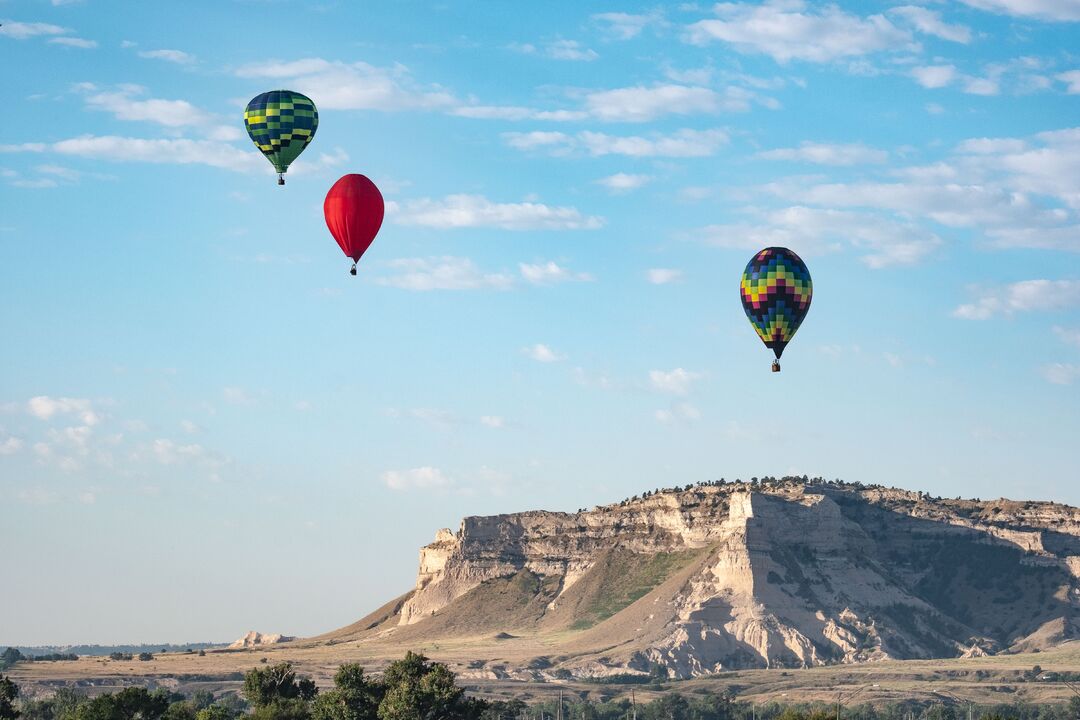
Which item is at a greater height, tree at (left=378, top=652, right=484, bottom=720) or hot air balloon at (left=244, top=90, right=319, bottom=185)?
hot air balloon at (left=244, top=90, right=319, bottom=185)

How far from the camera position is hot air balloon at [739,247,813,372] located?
372ft

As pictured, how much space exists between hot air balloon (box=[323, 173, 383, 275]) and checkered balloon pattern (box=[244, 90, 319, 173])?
13.9 feet

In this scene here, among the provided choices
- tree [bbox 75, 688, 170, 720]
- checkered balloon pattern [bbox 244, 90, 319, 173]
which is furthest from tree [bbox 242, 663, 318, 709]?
checkered balloon pattern [bbox 244, 90, 319, 173]

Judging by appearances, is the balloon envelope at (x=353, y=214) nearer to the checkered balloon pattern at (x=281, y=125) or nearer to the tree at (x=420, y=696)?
the checkered balloon pattern at (x=281, y=125)

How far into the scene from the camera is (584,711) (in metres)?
195

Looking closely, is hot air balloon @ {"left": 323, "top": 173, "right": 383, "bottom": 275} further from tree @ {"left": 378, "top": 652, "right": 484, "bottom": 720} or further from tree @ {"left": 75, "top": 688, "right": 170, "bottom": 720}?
tree @ {"left": 75, "top": 688, "right": 170, "bottom": 720}

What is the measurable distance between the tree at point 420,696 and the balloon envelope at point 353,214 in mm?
A: 24388

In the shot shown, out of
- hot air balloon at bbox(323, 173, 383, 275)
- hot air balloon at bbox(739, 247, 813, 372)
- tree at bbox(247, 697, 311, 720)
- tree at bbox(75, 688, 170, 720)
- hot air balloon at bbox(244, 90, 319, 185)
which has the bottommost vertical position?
tree at bbox(247, 697, 311, 720)

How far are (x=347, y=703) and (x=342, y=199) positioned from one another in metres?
28.7

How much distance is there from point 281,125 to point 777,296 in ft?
102

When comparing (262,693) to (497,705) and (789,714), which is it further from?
(789,714)

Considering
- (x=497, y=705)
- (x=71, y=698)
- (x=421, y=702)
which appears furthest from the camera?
(x=71, y=698)

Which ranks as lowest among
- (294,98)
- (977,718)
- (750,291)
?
(977,718)

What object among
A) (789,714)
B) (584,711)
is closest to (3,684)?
(789,714)
